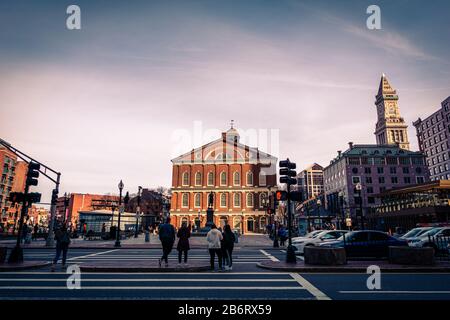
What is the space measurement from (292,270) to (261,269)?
4.08 ft

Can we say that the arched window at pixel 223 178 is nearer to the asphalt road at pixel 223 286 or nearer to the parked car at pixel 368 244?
the parked car at pixel 368 244

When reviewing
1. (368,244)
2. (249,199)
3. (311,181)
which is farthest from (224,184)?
(311,181)

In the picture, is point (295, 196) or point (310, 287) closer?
point (310, 287)

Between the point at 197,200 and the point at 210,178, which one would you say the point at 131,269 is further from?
the point at 210,178

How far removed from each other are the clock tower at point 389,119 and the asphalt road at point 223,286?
119 metres

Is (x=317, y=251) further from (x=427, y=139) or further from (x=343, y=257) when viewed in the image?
(x=427, y=139)

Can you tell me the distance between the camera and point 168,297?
6.58 metres

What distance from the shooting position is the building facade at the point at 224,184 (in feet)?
192

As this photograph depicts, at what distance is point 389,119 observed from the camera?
11650 cm

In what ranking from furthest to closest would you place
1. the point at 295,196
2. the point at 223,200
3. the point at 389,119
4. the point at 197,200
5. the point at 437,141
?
the point at 389,119 → the point at 437,141 → the point at 197,200 → the point at 223,200 → the point at 295,196

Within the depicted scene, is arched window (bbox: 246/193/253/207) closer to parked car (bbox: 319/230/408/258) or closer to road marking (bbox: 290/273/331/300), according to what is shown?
parked car (bbox: 319/230/408/258)

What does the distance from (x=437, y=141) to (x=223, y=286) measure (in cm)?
9836

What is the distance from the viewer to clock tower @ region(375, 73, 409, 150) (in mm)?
114688
